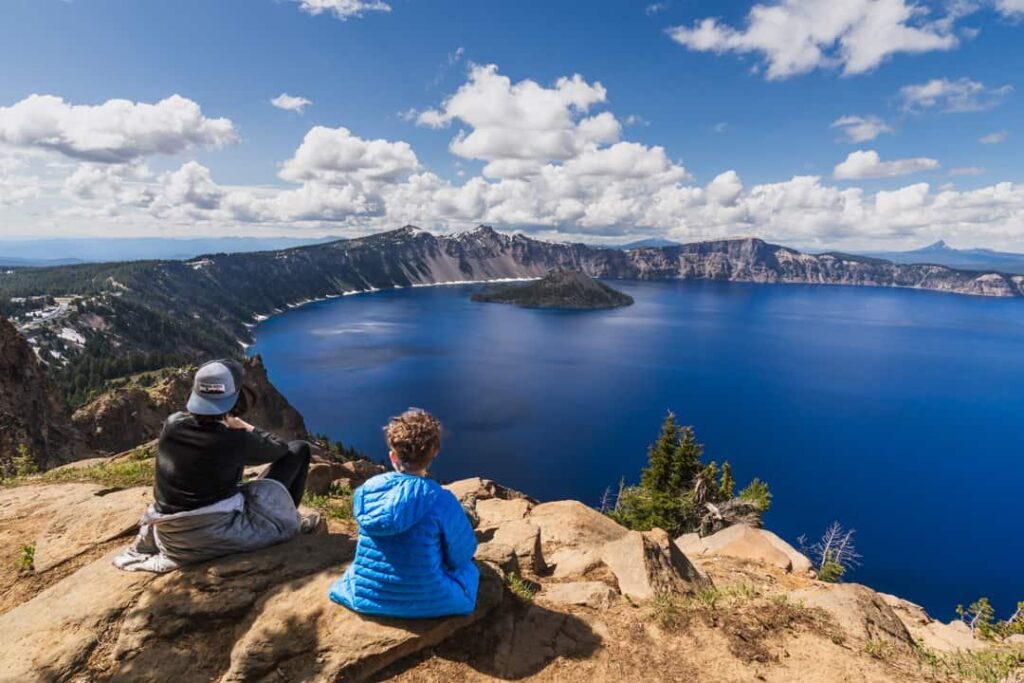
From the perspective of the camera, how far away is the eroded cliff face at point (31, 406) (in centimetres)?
3198

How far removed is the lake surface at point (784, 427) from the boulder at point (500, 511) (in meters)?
64.1

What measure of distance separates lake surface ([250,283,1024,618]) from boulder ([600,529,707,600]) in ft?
223

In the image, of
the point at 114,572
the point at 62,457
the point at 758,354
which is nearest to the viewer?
the point at 114,572

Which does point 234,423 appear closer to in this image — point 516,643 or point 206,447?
point 206,447

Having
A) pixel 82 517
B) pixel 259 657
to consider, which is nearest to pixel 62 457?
pixel 82 517

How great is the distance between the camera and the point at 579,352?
19288 cm

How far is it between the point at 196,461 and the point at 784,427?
397 feet

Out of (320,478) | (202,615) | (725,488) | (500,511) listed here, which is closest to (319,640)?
(202,615)

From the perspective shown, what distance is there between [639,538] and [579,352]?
601ft

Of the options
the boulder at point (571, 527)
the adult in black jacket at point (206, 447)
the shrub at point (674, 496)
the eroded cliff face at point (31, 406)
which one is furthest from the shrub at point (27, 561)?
the shrub at point (674, 496)

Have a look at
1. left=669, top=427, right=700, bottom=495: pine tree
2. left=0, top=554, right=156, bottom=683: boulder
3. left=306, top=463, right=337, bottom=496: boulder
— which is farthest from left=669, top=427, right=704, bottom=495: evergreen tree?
left=0, top=554, right=156, bottom=683: boulder

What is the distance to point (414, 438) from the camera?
5.61 meters

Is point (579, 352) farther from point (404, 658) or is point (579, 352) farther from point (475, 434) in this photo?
point (404, 658)

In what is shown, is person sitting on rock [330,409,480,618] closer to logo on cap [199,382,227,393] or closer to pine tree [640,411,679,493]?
logo on cap [199,382,227,393]
